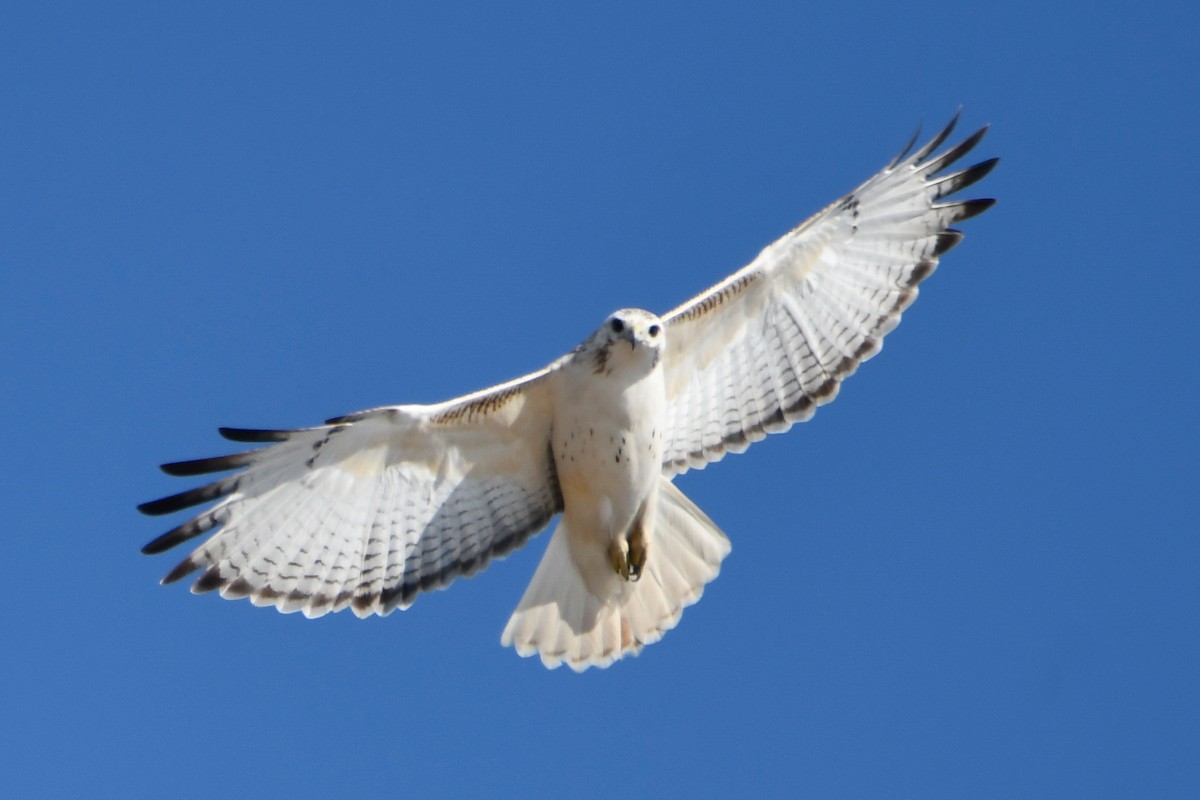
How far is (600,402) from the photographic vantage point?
1002 cm

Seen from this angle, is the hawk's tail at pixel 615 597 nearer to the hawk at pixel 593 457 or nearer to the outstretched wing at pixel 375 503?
the hawk at pixel 593 457

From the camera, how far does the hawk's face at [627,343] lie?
9.73m

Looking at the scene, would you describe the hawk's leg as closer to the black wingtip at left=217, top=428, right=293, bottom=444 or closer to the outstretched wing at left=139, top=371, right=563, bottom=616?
the outstretched wing at left=139, top=371, right=563, bottom=616

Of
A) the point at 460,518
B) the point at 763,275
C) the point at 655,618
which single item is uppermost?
the point at 763,275

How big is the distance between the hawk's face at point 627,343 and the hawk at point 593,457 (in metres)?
0.01

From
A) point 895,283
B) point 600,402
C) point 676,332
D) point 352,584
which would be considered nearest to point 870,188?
point 895,283

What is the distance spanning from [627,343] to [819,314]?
6.04 ft

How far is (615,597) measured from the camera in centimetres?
1094

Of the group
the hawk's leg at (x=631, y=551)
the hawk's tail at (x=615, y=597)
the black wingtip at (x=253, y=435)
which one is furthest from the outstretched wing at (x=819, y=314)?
the black wingtip at (x=253, y=435)

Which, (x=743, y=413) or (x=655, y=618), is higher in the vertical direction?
(x=743, y=413)

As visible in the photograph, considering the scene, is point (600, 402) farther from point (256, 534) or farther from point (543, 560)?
point (256, 534)

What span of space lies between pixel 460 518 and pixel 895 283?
302cm

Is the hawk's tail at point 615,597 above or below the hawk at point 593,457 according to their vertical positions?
below

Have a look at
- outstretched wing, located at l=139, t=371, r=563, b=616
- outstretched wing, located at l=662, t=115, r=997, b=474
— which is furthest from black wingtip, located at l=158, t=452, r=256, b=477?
outstretched wing, located at l=662, t=115, r=997, b=474
